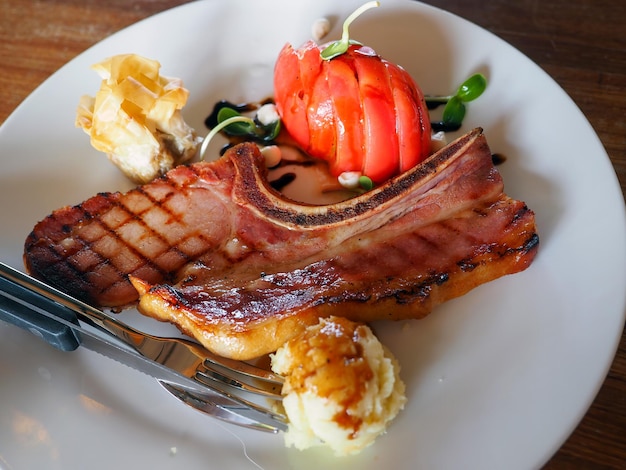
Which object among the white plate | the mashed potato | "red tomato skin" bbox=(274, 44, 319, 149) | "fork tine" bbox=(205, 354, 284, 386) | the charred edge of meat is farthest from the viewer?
"red tomato skin" bbox=(274, 44, 319, 149)

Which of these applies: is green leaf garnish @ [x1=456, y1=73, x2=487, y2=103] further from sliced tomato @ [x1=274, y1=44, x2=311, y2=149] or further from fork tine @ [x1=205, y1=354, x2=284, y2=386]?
fork tine @ [x1=205, y1=354, x2=284, y2=386]

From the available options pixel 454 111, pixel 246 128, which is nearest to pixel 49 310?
pixel 246 128

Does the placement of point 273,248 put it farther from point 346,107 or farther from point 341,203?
point 346,107

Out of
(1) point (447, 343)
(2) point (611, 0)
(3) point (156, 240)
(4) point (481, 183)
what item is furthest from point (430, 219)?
(2) point (611, 0)

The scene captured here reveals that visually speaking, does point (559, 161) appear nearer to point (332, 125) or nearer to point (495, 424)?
point (332, 125)

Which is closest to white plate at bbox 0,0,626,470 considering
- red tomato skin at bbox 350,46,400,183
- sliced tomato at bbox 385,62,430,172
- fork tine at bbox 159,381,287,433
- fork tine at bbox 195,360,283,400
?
fork tine at bbox 159,381,287,433

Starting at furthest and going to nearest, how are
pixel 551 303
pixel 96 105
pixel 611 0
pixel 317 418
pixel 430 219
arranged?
pixel 611 0 → pixel 96 105 → pixel 430 219 → pixel 551 303 → pixel 317 418

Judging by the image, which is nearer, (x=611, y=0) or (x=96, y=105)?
(x=96, y=105)

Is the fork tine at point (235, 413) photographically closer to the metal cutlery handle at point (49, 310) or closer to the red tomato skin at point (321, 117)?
the metal cutlery handle at point (49, 310)
